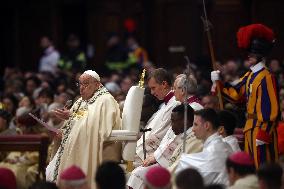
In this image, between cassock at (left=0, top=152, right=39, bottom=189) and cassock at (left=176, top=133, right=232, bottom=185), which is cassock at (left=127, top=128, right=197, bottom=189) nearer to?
cassock at (left=176, top=133, right=232, bottom=185)

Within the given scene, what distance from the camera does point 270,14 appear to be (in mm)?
28609

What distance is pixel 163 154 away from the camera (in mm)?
14305

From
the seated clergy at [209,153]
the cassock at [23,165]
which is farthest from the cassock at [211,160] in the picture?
the cassock at [23,165]

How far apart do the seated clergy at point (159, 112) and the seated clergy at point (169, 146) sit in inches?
16.7

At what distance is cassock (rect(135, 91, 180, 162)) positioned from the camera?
15.2 m

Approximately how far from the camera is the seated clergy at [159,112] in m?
15.2

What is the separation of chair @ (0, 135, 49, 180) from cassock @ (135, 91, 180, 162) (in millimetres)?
2046

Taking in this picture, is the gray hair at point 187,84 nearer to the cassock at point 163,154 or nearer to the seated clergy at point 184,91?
the seated clergy at point 184,91

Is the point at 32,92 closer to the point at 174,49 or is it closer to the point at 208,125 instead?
the point at 174,49

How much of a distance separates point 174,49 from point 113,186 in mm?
18818

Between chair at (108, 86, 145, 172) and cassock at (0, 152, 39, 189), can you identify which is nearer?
chair at (108, 86, 145, 172)

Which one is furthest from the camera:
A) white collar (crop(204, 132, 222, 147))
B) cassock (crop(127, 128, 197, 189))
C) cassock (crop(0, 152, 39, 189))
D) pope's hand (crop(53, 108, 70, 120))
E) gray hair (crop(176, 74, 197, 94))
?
cassock (crop(0, 152, 39, 189))

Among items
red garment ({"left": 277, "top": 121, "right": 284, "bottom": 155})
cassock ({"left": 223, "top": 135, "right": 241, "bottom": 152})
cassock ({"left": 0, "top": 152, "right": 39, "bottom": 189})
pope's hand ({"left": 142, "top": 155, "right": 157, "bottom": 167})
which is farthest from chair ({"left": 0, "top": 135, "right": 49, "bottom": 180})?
cassock ({"left": 223, "top": 135, "right": 241, "bottom": 152})

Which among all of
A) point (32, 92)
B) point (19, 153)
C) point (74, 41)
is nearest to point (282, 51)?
point (74, 41)
